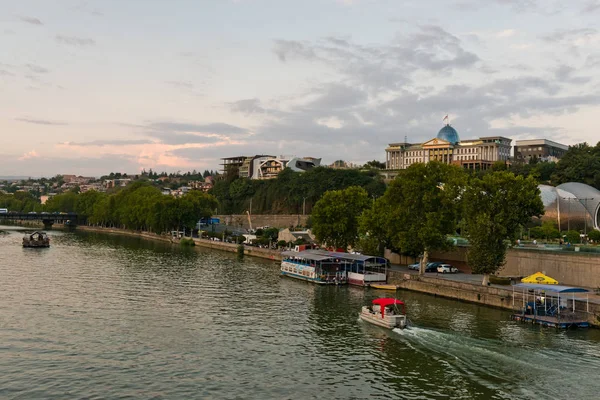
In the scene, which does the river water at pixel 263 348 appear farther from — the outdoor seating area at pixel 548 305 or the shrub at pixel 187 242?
the shrub at pixel 187 242

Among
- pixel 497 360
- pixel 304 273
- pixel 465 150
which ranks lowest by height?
pixel 497 360

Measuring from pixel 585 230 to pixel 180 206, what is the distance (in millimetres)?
82234

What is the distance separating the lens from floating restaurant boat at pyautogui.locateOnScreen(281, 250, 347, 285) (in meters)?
58.6

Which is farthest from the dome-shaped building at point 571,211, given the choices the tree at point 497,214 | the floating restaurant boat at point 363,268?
the tree at point 497,214

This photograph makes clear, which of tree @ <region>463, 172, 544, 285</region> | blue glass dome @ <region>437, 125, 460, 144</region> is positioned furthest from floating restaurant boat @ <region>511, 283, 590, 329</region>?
blue glass dome @ <region>437, 125, 460, 144</region>

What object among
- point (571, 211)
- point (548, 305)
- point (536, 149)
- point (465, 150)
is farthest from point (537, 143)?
point (548, 305)

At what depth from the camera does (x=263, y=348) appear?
32719 millimetres

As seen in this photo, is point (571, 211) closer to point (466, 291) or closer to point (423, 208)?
point (423, 208)

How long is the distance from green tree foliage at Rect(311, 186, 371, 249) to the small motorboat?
32455 millimetres

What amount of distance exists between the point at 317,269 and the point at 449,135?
404ft

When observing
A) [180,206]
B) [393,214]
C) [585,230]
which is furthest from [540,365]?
[180,206]

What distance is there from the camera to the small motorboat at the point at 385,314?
123 ft

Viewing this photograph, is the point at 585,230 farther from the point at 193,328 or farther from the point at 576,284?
the point at 193,328

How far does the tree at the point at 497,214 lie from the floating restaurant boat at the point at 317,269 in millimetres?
15162
